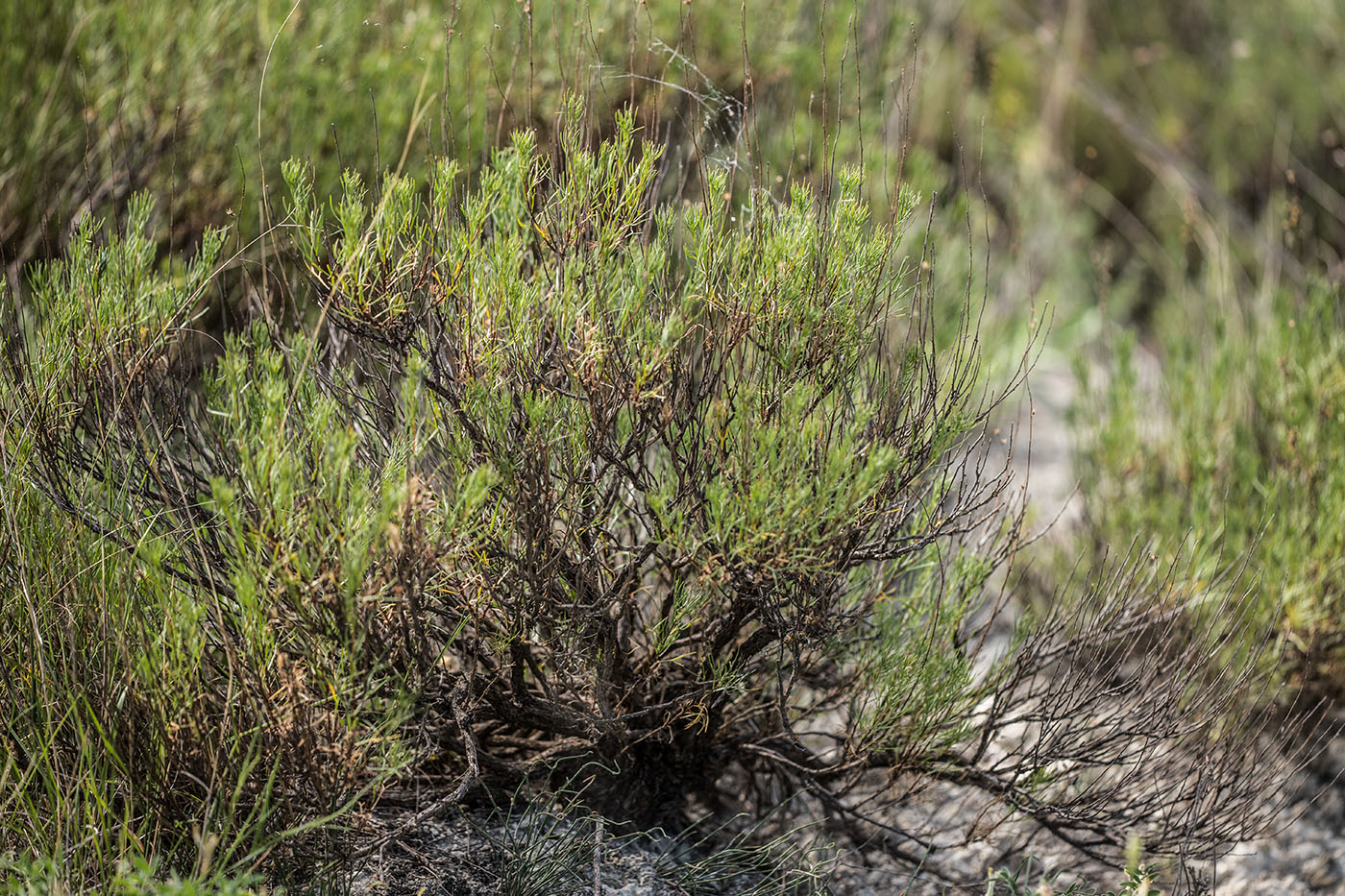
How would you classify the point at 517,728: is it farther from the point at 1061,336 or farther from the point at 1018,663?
the point at 1061,336

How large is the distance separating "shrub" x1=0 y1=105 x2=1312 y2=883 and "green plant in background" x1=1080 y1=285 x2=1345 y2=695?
1.02 metres

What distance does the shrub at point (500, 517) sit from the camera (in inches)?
74.5

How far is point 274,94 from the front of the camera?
3432mm

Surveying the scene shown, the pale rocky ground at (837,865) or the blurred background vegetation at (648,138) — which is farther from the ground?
the blurred background vegetation at (648,138)

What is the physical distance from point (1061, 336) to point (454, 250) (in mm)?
5507

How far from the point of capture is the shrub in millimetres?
1893

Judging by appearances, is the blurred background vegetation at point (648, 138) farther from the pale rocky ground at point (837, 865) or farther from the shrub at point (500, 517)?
the pale rocky ground at point (837, 865)

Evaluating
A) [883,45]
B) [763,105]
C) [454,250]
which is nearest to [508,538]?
[454,250]

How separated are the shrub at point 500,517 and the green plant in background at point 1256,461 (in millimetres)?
1020

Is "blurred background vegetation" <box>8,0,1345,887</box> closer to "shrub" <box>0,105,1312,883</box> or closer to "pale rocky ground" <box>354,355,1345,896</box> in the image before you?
"shrub" <box>0,105,1312,883</box>

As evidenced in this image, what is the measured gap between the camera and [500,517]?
2.12 meters

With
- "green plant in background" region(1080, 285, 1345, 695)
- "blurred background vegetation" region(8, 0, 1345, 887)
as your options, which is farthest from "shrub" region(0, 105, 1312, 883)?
"green plant in background" region(1080, 285, 1345, 695)

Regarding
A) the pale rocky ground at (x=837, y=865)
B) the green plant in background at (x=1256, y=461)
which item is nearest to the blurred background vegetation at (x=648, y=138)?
the green plant in background at (x=1256, y=461)

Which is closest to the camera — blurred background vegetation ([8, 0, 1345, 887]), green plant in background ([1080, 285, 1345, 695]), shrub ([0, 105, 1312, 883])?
shrub ([0, 105, 1312, 883])
